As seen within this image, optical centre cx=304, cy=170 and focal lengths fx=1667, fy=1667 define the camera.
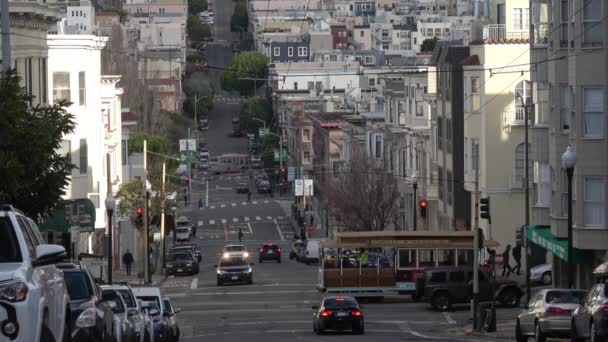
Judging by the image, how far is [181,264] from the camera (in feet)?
258

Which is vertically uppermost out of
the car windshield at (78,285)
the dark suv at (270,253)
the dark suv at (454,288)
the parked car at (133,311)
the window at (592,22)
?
the window at (592,22)

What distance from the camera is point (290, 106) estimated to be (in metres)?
179

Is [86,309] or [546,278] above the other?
[86,309]

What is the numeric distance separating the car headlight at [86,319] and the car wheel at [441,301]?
109ft

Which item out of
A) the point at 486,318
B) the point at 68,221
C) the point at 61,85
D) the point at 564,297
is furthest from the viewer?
the point at 61,85

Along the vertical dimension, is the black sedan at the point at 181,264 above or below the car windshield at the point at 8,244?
below

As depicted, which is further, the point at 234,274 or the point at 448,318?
the point at 234,274

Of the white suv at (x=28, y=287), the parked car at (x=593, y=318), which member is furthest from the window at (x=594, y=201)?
the white suv at (x=28, y=287)

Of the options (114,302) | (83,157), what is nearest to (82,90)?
(83,157)

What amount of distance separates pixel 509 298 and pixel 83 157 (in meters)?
23.2

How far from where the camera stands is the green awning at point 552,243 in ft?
153

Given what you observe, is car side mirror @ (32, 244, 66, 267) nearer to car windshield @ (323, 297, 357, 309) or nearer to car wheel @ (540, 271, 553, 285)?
car windshield @ (323, 297, 357, 309)

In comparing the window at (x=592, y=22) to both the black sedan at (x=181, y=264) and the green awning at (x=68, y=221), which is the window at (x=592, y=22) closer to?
the green awning at (x=68, y=221)

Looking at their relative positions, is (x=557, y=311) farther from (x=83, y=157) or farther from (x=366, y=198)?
(x=366, y=198)
